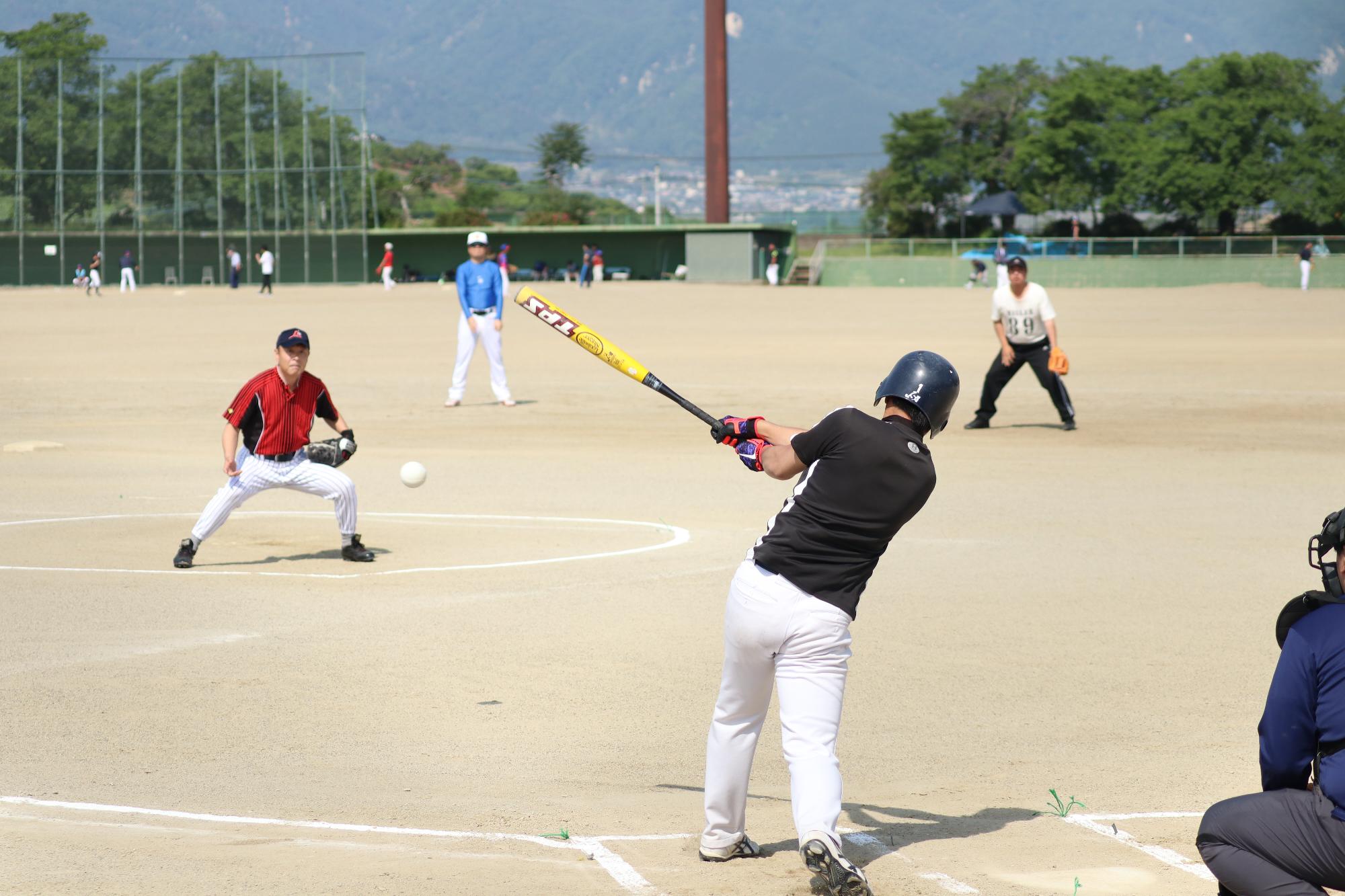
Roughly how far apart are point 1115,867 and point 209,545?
8.67m

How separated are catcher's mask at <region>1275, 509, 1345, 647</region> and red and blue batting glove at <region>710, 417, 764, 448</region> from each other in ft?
7.87

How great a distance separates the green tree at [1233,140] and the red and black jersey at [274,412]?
262 feet

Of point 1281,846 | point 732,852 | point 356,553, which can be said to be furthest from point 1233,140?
point 1281,846

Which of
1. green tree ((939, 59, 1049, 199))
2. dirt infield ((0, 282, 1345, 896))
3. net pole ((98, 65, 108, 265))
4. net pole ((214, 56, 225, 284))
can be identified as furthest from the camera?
green tree ((939, 59, 1049, 199))

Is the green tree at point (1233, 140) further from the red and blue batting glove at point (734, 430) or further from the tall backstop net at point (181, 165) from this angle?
the red and blue batting glove at point (734, 430)

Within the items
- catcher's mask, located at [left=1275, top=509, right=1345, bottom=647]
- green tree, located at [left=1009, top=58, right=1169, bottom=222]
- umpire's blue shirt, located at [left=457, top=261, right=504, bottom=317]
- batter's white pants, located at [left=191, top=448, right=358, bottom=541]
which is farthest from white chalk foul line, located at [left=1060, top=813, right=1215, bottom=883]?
green tree, located at [left=1009, top=58, right=1169, bottom=222]

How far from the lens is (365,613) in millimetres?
9719

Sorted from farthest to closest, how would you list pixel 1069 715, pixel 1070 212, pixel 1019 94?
pixel 1019 94, pixel 1070 212, pixel 1069 715

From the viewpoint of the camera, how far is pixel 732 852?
5.47 m

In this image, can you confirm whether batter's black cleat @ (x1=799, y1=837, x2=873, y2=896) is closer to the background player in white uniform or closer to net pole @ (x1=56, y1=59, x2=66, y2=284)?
the background player in white uniform

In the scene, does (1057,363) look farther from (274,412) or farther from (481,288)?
(274,412)

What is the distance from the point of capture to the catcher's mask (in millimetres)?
4000

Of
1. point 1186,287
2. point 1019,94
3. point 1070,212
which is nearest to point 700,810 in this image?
point 1186,287

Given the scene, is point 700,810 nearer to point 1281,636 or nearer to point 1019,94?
point 1281,636
